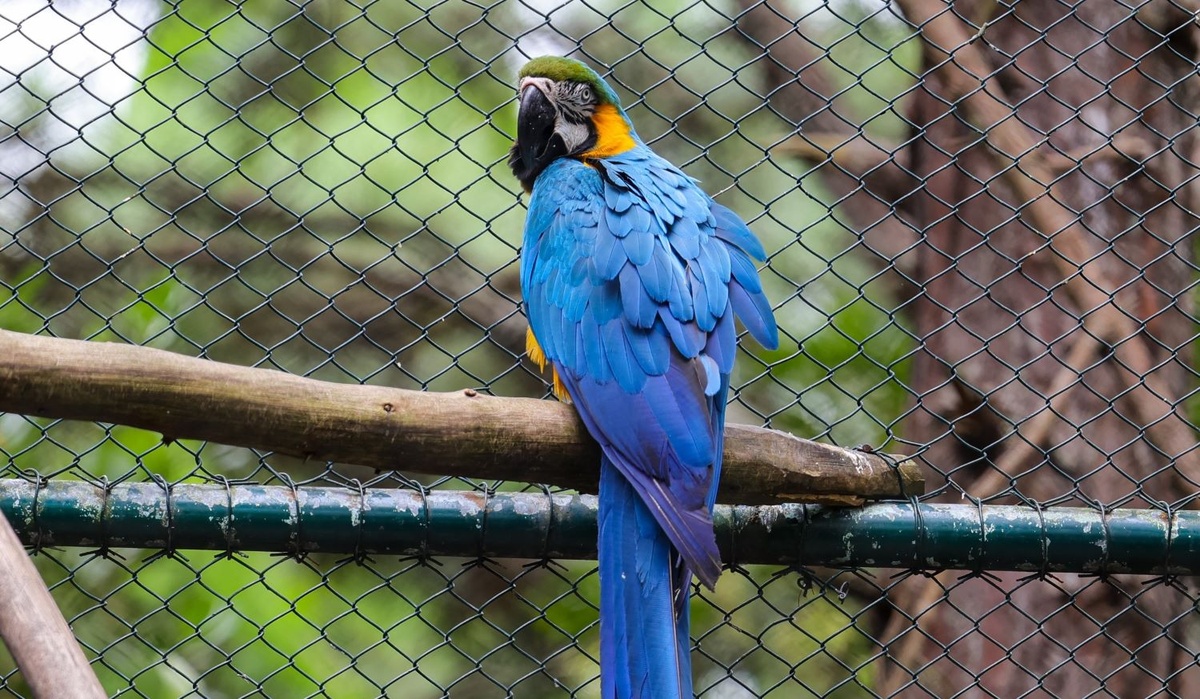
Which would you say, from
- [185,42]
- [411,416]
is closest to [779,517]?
[411,416]

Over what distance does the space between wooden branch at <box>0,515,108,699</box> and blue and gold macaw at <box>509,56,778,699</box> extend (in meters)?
0.74

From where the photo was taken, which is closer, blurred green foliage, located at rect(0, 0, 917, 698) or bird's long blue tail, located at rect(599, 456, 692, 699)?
bird's long blue tail, located at rect(599, 456, 692, 699)

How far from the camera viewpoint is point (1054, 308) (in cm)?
305

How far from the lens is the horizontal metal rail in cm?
169

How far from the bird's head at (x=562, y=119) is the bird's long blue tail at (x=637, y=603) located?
0.92m

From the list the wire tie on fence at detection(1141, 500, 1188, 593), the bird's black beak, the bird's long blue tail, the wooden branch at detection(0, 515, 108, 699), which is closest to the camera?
the wooden branch at detection(0, 515, 108, 699)

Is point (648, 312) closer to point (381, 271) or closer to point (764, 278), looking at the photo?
point (381, 271)

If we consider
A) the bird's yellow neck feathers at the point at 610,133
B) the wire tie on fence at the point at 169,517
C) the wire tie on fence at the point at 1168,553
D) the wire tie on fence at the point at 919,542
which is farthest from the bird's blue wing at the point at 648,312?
the wire tie on fence at the point at 1168,553

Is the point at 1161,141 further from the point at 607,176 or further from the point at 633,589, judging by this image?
the point at 633,589

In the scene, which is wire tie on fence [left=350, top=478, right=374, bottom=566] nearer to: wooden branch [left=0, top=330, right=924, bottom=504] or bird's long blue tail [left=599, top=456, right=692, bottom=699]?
wooden branch [left=0, top=330, right=924, bottom=504]

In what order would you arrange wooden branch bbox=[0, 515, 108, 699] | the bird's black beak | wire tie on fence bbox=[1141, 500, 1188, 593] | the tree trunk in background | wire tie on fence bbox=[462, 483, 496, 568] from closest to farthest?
wooden branch bbox=[0, 515, 108, 699]
wire tie on fence bbox=[462, 483, 496, 568]
wire tie on fence bbox=[1141, 500, 1188, 593]
the bird's black beak
the tree trunk in background

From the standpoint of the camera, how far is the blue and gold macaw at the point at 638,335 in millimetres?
1576

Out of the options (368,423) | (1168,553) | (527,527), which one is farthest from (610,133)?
(1168,553)

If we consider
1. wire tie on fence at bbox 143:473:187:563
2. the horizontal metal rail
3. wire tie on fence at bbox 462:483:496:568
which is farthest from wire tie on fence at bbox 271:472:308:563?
wire tie on fence at bbox 462:483:496:568
